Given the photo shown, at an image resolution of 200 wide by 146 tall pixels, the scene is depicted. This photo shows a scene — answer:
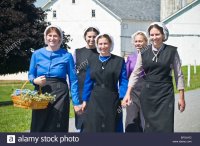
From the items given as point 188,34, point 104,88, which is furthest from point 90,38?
point 188,34

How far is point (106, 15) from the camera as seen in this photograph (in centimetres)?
1421

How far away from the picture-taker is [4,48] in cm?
1038

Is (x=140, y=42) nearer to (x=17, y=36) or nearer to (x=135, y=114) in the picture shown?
(x=135, y=114)

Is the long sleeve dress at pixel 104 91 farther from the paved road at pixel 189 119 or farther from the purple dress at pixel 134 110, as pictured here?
the paved road at pixel 189 119

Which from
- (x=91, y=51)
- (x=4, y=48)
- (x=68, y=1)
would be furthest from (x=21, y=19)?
(x=91, y=51)

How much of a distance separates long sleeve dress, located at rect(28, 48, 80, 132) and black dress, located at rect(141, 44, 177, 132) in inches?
23.8

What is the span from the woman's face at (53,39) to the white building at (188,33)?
11.8ft

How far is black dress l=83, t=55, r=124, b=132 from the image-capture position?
4.83 metres

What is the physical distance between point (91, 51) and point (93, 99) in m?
0.55

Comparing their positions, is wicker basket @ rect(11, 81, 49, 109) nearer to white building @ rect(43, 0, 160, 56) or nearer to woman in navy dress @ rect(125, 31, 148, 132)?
woman in navy dress @ rect(125, 31, 148, 132)

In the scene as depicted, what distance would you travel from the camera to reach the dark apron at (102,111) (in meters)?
4.85

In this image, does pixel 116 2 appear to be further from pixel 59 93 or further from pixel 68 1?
pixel 59 93

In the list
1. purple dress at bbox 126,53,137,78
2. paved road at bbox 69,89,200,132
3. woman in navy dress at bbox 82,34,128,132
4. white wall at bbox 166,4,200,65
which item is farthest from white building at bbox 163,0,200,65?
woman in navy dress at bbox 82,34,128,132

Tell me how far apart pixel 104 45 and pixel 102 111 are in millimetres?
549
